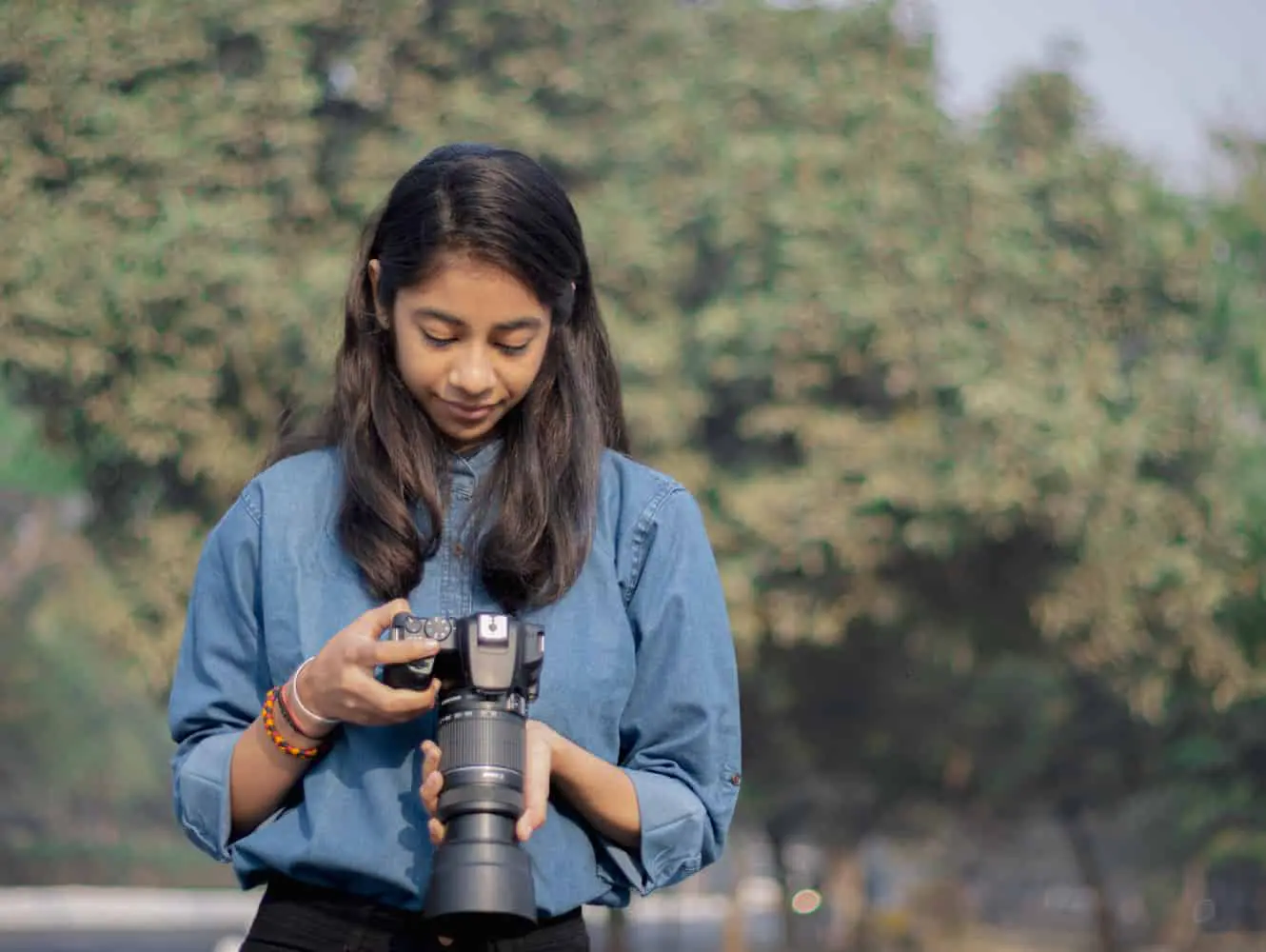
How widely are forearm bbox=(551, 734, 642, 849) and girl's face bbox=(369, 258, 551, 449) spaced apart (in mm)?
394

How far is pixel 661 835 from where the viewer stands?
210 cm

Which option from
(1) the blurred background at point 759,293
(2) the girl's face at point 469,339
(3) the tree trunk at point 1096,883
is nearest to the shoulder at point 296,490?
(2) the girl's face at point 469,339

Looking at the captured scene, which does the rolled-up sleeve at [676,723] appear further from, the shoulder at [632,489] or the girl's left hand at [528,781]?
the girl's left hand at [528,781]

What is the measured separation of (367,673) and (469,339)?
41cm

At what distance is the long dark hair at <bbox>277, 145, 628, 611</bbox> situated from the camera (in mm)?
2125

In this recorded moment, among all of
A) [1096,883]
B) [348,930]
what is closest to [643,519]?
[348,930]

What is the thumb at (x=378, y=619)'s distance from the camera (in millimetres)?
1918

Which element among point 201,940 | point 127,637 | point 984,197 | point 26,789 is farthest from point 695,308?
point 26,789

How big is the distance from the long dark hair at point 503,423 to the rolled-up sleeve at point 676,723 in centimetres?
10

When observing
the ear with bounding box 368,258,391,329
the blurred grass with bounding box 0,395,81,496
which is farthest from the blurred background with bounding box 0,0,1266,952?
the ear with bounding box 368,258,391,329

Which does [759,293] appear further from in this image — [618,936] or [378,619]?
[378,619]

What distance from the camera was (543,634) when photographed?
1974 millimetres

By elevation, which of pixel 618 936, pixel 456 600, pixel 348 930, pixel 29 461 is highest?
pixel 29 461

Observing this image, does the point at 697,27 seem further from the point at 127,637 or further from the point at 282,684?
the point at 282,684
